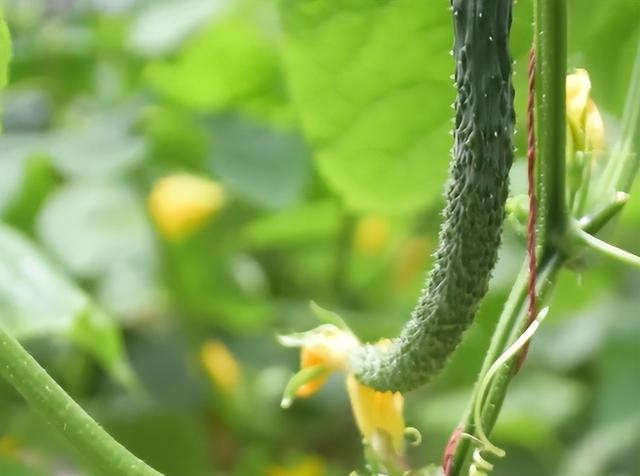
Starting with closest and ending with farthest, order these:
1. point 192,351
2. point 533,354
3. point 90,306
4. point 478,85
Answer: point 478,85 < point 90,306 < point 192,351 < point 533,354

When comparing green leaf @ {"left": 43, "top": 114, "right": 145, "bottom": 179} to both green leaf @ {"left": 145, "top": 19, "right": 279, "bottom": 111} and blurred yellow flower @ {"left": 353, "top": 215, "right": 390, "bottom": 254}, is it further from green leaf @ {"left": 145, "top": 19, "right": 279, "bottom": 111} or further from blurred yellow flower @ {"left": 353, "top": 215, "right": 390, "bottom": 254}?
blurred yellow flower @ {"left": 353, "top": 215, "right": 390, "bottom": 254}

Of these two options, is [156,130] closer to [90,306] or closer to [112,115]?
[112,115]

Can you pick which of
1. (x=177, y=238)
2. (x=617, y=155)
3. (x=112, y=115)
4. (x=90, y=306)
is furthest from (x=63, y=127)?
→ (x=617, y=155)

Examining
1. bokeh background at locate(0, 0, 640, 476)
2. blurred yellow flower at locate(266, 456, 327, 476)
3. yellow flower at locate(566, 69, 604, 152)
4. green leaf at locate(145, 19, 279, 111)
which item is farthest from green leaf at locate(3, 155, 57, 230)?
yellow flower at locate(566, 69, 604, 152)

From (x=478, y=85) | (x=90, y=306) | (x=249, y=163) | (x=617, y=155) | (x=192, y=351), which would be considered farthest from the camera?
(x=192, y=351)

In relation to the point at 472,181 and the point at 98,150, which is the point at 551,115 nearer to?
the point at 472,181

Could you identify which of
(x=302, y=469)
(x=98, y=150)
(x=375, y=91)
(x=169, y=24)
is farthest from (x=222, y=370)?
(x=375, y=91)

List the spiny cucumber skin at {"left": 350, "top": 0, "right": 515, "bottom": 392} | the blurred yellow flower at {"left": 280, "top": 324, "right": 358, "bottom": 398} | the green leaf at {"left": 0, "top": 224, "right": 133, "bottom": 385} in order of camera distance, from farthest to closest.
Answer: the green leaf at {"left": 0, "top": 224, "right": 133, "bottom": 385} → the blurred yellow flower at {"left": 280, "top": 324, "right": 358, "bottom": 398} → the spiny cucumber skin at {"left": 350, "top": 0, "right": 515, "bottom": 392}
